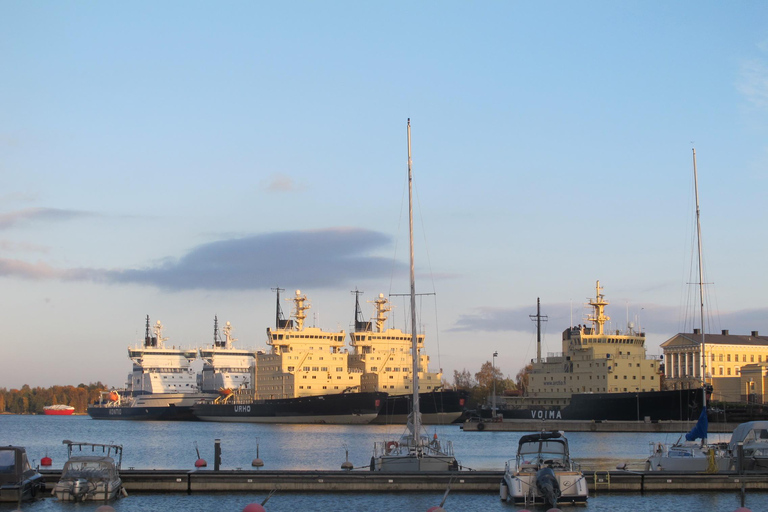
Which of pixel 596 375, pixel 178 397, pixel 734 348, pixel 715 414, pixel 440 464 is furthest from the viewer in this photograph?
pixel 178 397

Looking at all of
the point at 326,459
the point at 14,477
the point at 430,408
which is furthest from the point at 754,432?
the point at 430,408

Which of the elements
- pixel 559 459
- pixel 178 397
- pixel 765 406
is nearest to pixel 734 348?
pixel 765 406

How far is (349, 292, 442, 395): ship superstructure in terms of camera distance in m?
85.9

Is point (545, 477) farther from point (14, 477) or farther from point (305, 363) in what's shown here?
point (305, 363)

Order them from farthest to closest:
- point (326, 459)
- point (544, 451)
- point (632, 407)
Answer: point (632, 407) < point (326, 459) < point (544, 451)

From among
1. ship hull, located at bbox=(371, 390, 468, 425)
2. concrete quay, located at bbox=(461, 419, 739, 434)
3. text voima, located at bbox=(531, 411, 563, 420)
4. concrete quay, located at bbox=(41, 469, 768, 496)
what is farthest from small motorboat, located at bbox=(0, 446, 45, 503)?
text voima, located at bbox=(531, 411, 563, 420)

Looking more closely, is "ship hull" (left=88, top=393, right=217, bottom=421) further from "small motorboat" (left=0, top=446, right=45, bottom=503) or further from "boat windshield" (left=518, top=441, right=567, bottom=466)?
"boat windshield" (left=518, top=441, right=567, bottom=466)

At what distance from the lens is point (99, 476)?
2462cm

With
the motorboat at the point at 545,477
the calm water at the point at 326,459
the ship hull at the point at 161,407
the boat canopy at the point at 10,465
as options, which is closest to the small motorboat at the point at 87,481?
the calm water at the point at 326,459

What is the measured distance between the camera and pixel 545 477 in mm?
23234

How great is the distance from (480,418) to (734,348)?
33.3 metres

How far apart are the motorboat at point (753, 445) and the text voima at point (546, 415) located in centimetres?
4845

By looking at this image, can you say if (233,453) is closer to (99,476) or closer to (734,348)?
(99,476)

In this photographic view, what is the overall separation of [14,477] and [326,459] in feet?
67.9
